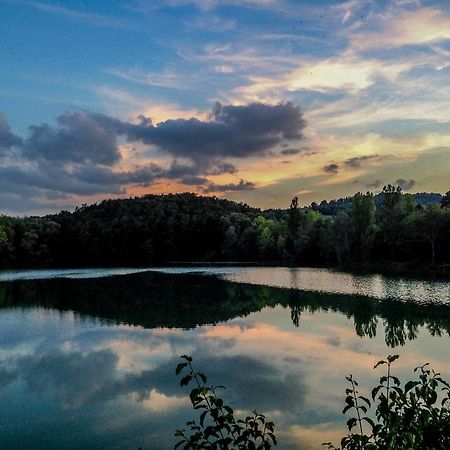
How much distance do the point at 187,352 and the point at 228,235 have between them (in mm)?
107175

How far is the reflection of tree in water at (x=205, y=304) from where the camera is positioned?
93.1ft

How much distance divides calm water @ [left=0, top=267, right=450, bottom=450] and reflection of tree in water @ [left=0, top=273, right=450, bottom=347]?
→ 0.46 ft

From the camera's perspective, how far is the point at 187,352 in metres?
21.1

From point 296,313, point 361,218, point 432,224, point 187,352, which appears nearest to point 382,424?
point 187,352

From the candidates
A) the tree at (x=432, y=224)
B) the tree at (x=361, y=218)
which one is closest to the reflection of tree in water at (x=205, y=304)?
the tree at (x=432, y=224)

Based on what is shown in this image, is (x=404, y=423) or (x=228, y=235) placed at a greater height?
(x=228, y=235)

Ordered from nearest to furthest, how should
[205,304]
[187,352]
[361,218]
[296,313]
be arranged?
[187,352]
[296,313]
[205,304]
[361,218]

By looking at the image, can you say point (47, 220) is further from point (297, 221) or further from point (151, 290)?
point (151, 290)

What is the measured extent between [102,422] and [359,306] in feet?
82.7

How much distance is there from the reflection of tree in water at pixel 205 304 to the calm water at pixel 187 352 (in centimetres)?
14

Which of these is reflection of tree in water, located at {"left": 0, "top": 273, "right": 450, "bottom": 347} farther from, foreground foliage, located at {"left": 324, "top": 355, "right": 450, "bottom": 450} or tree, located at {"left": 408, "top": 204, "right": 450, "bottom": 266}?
tree, located at {"left": 408, "top": 204, "right": 450, "bottom": 266}

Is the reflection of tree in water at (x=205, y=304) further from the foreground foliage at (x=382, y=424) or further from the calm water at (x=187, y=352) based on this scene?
the foreground foliage at (x=382, y=424)

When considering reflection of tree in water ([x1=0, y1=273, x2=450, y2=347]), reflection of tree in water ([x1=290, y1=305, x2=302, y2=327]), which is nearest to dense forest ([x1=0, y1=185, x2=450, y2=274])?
reflection of tree in water ([x1=0, y1=273, x2=450, y2=347])

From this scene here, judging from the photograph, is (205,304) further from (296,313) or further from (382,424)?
(382,424)
